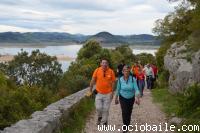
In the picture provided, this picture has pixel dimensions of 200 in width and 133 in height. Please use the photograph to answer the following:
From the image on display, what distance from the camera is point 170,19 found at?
1642 inches

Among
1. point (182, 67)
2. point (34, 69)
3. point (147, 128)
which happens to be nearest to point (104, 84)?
point (147, 128)

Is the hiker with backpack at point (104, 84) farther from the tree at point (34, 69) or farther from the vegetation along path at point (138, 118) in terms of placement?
the tree at point (34, 69)

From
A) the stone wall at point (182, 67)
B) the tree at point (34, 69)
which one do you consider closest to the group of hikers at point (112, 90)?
the stone wall at point (182, 67)

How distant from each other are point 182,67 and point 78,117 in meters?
8.44

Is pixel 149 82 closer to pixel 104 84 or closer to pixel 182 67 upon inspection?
pixel 182 67

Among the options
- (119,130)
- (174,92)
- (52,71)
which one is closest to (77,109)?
(119,130)

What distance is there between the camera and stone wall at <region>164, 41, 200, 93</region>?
1844cm

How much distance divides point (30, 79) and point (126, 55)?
16896 mm

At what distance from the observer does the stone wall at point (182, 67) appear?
18.4 metres

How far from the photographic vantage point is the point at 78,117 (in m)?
15.0

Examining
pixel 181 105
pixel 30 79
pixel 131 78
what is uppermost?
pixel 131 78

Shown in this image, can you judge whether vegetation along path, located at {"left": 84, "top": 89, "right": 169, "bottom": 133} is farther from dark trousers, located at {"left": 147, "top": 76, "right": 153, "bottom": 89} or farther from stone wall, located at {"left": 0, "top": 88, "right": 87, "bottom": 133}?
dark trousers, located at {"left": 147, "top": 76, "right": 153, "bottom": 89}

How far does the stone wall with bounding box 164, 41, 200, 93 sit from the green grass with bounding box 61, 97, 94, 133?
428cm

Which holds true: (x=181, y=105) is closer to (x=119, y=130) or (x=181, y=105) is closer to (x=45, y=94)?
(x=119, y=130)
